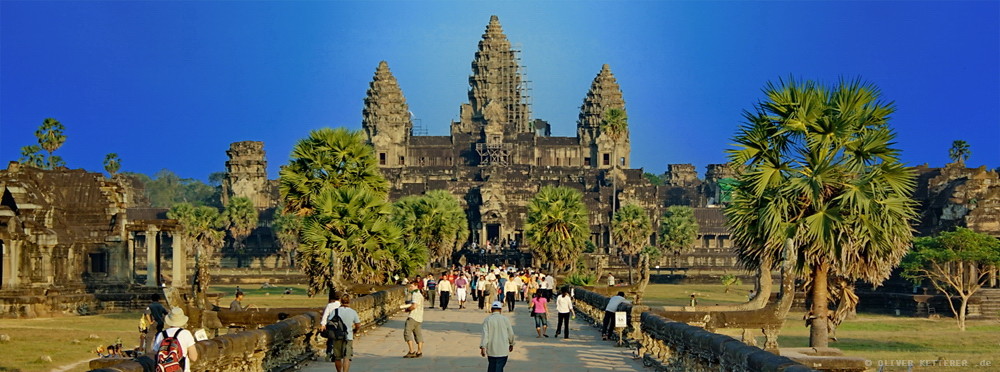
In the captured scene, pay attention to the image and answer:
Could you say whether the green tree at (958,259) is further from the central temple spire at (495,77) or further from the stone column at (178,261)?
the central temple spire at (495,77)

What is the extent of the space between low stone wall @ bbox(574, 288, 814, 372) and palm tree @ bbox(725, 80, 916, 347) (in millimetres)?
2833

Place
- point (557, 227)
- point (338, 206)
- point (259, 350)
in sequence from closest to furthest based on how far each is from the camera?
1. point (259, 350)
2. point (338, 206)
3. point (557, 227)

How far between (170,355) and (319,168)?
1298 inches

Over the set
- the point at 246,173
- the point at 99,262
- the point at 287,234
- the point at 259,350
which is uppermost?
the point at 246,173

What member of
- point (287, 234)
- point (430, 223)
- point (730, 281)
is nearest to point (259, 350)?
point (430, 223)

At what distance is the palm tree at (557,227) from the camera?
67188mm

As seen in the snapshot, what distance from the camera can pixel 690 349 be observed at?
1977cm

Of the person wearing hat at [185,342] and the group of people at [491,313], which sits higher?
the person wearing hat at [185,342]

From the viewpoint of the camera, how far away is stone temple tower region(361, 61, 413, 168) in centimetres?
16062

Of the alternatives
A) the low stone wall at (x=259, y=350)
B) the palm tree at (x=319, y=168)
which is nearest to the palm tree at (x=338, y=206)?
the palm tree at (x=319, y=168)

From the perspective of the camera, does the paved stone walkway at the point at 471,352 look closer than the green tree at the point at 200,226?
Yes

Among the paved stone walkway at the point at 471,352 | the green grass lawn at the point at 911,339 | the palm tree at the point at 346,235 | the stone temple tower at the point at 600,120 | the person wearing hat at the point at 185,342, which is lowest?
the green grass lawn at the point at 911,339

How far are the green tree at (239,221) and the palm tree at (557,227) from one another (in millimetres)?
62834

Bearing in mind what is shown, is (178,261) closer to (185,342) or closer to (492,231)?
(185,342)
